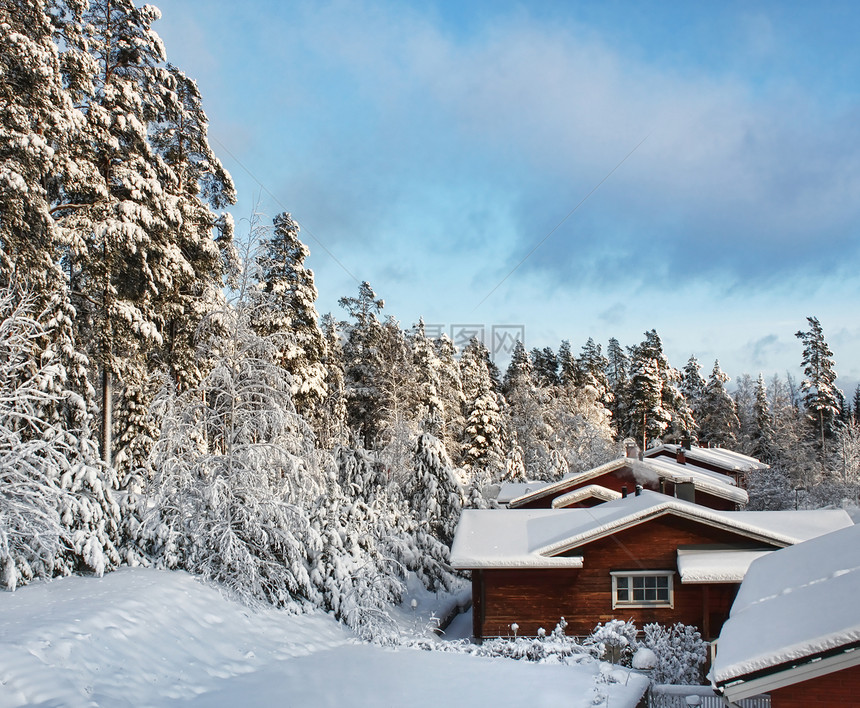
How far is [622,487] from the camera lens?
86.1 ft

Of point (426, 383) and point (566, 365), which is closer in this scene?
point (426, 383)

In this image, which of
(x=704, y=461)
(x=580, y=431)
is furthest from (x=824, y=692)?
(x=580, y=431)

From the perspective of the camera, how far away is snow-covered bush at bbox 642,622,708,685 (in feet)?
48.0

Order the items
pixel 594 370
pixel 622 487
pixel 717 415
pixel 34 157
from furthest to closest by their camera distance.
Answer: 1. pixel 594 370
2. pixel 717 415
3. pixel 622 487
4. pixel 34 157

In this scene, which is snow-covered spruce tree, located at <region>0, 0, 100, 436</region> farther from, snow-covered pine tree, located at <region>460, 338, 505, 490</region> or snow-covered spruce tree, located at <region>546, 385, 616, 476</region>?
snow-covered spruce tree, located at <region>546, 385, 616, 476</region>

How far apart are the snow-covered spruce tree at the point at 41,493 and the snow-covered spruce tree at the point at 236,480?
148 cm

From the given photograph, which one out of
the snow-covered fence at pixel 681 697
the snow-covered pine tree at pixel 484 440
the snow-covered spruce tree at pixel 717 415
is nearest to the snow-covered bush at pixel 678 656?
the snow-covered fence at pixel 681 697

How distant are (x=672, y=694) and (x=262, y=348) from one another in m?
13.4

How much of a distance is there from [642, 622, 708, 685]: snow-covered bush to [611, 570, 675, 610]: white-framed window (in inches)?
89.6

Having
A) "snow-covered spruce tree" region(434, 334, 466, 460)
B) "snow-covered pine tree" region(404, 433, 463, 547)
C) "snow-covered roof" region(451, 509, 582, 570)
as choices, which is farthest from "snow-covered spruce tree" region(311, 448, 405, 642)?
"snow-covered spruce tree" region(434, 334, 466, 460)

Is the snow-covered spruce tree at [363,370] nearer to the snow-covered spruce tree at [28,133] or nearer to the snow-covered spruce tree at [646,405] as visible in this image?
the snow-covered spruce tree at [28,133]

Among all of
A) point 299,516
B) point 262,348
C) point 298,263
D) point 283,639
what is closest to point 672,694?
point 283,639

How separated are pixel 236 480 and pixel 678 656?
1277 cm

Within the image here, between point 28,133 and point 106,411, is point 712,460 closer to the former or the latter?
point 106,411
